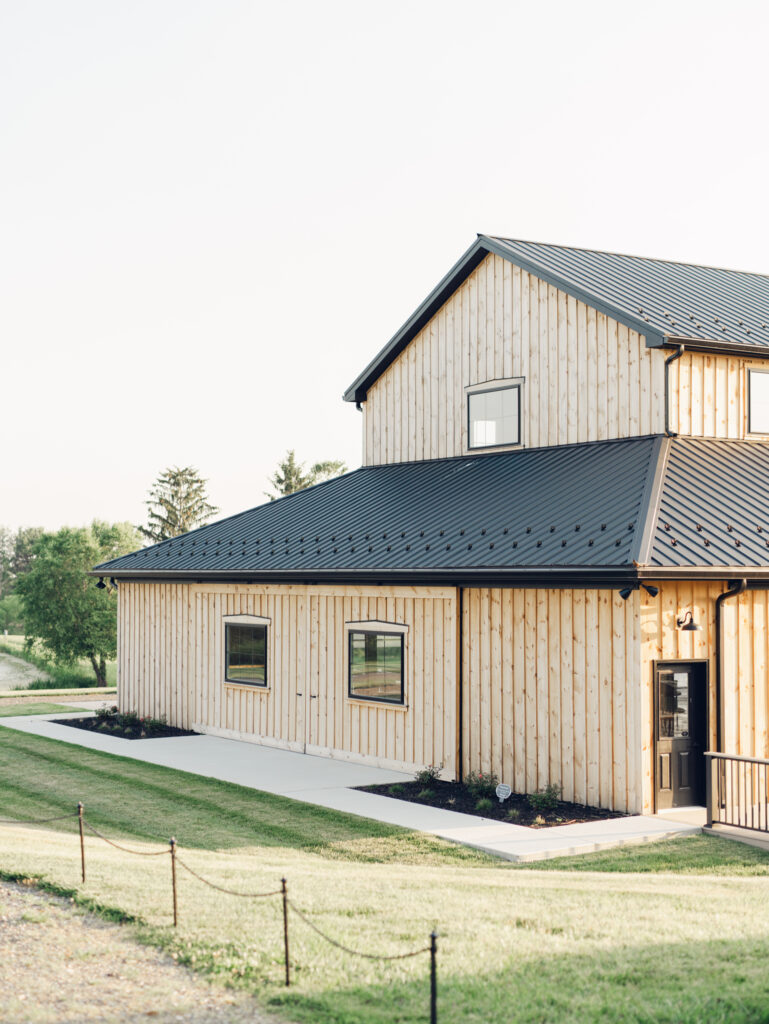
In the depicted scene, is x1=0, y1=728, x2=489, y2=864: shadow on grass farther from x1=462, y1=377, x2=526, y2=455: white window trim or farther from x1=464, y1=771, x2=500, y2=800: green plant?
x1=462, y1=377, x2=526, y2=455: white window trim

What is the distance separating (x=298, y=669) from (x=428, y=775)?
15.4 ft

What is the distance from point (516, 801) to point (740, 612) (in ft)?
13.7

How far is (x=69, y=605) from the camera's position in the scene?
5331cm

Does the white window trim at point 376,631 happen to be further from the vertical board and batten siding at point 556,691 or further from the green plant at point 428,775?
the vertical board and batten siding at point 556,691

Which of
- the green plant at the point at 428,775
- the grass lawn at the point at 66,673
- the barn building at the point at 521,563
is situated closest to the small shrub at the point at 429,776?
the green plant at the point at 428,775

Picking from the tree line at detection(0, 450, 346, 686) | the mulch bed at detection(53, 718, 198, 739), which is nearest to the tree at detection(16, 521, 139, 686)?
the tree line at detection(0, 450, 346, 686)

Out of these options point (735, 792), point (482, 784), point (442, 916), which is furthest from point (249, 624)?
point (442, 916)

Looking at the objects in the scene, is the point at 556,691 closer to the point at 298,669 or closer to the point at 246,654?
the point at 298,669

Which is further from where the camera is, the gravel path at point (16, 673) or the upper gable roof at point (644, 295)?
the gravel path at point (16, 673)

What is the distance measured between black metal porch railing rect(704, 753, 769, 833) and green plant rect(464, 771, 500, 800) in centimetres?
331

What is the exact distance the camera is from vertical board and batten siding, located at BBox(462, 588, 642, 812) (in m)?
15.7

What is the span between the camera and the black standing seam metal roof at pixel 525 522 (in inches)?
629

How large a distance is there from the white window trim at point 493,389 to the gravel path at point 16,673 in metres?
30.2

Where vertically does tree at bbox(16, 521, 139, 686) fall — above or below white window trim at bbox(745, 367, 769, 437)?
below
